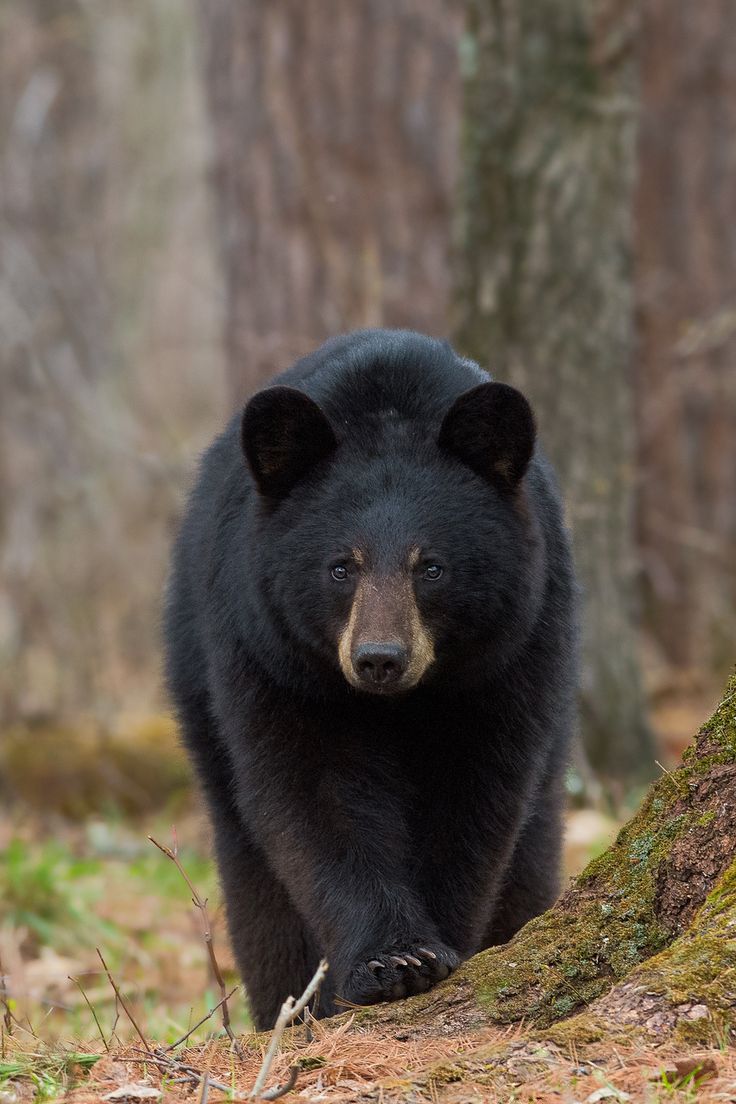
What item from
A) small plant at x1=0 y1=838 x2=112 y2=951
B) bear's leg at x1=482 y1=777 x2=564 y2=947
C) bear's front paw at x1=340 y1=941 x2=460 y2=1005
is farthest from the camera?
small plant at x1=0 y1=838 x2=112 y2=951

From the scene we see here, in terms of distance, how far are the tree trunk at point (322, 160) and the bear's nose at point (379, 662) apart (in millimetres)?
5428

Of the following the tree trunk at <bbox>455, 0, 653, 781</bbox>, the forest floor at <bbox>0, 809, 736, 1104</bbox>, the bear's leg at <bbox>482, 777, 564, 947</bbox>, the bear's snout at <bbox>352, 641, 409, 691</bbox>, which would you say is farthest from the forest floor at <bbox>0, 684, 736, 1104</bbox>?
the tree trunk at <bbox>455, 0, 653, 781</bbox>

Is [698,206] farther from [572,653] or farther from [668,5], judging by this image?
[572,653]

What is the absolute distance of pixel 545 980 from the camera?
3.69m

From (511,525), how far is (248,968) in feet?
6.20

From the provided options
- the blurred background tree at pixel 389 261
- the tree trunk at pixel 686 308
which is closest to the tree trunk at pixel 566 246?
the blurred background tree at pixel 389 261

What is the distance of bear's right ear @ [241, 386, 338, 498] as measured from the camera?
13.9 feet

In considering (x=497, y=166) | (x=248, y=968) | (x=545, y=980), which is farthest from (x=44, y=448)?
(x=545, y=980)

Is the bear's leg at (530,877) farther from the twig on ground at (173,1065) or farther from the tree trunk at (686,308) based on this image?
the tree trunk at (686,308)

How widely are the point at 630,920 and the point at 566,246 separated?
15.9 feet

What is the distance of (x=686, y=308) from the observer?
11.4 m

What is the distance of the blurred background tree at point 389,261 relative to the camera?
7859 millimetres

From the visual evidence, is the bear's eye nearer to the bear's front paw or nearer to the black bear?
the black bear

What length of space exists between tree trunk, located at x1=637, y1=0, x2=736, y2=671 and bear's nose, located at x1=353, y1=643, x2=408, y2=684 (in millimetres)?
7515
